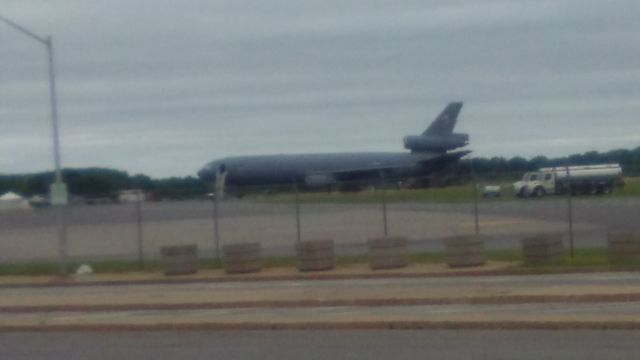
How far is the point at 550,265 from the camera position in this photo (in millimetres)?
31438

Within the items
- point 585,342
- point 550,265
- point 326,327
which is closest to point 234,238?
point 550,265

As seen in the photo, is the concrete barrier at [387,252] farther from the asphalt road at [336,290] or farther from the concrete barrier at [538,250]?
the concrete barrier at [538,250]

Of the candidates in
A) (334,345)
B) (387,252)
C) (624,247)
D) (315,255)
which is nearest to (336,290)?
(387,252)

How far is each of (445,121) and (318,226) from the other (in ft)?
153

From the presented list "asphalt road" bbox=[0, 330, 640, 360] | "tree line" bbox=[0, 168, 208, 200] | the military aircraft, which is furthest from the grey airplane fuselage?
"asphalt road" bbox=[0, 330, 640, 360]

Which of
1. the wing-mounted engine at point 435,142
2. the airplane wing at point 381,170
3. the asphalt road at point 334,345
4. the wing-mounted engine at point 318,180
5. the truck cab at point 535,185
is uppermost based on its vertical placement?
the wing-mounted engine at point 435,142

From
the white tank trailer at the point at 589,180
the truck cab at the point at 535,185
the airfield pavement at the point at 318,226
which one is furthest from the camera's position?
the truck cab at the point at 535,185

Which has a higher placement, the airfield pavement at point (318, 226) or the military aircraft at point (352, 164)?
the military aircraft at point (352, 164)

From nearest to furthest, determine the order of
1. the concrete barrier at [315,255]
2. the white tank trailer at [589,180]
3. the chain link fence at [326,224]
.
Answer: the concrete barrier at [315,255]
the chain link fence at [326,224]
the white tank trailer at [589,180]

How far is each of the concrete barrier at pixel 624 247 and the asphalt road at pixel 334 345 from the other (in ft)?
47.2

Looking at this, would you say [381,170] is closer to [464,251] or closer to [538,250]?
[464,251]

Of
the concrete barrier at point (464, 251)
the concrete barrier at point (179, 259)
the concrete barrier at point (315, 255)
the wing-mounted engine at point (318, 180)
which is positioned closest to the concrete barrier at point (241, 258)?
the concrete barrier at point (179, 259)

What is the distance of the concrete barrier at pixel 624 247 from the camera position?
31203 millimetres

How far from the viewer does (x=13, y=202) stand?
69.1 metres
